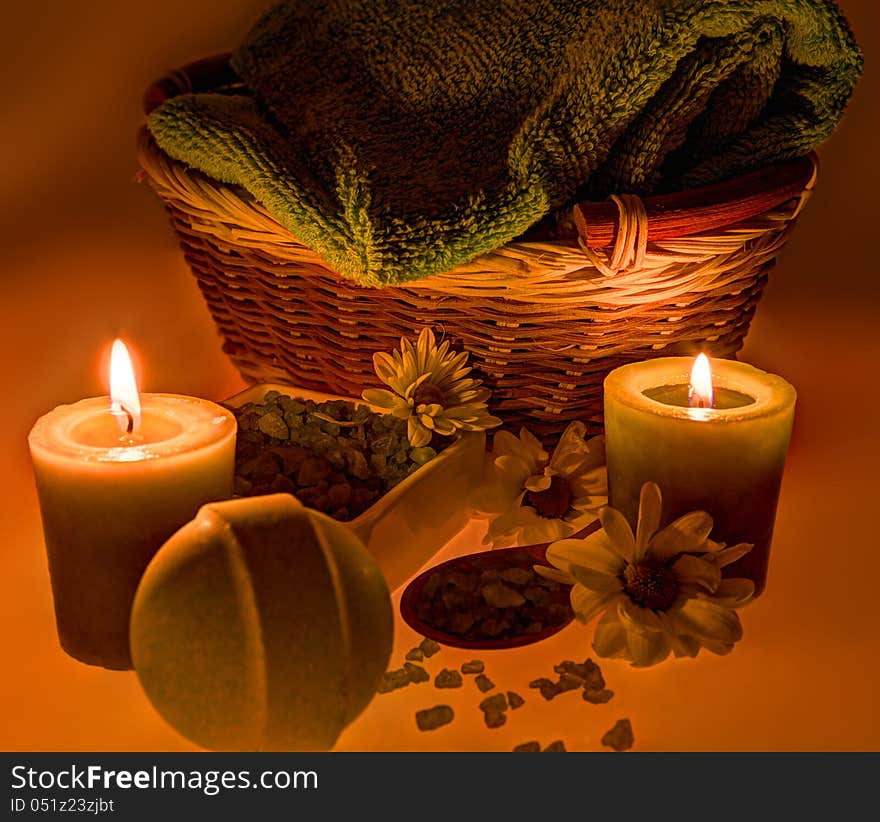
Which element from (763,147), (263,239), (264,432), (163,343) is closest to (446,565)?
(264,432)

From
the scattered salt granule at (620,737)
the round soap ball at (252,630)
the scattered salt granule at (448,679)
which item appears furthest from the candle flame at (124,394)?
the scattered salt granule at (620,737)

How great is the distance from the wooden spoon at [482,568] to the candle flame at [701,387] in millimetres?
123

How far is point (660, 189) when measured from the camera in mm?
951

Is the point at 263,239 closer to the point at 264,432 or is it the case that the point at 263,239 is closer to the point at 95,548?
the point at 264,432

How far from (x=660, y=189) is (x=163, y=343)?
0.56m

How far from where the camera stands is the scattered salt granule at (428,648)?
769mm

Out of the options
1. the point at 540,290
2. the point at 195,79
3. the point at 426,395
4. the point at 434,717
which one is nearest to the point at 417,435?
the point at 426,395

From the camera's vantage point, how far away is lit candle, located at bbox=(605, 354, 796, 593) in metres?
0.79

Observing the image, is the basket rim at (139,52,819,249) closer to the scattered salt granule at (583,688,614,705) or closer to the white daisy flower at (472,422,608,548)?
the white daisy flower at (472,422,608,548)

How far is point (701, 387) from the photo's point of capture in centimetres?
82

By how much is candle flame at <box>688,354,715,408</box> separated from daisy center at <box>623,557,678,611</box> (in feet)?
0.41

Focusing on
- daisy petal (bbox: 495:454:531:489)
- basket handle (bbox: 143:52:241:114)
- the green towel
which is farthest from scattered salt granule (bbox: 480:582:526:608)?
basket handle (bbox: 143:52:241:114)

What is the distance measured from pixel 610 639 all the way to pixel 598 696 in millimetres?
37

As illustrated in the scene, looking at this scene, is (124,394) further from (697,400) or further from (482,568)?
(697,400)
